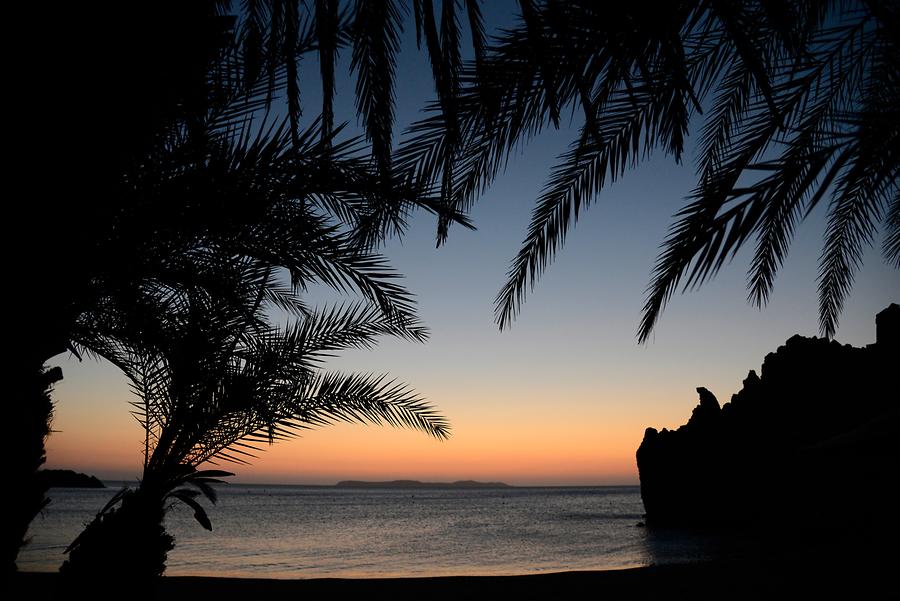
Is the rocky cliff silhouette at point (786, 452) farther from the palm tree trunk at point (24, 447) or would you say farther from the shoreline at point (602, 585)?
the palm tree trunk at point (24, 447)

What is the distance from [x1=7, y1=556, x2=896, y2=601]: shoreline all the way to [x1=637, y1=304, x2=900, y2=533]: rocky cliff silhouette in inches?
221

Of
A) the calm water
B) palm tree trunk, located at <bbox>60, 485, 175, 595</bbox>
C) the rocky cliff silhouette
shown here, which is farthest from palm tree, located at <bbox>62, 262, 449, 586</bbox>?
the rocky cliff silhouette

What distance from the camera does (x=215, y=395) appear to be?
5285mm

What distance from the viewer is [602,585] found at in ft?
33.8

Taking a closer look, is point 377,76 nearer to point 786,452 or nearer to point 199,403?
point 199,403

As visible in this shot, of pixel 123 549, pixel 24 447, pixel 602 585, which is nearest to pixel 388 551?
pixel 602 585

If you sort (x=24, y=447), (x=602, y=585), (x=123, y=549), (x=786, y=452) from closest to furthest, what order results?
1. (x=24, y=447)
2. (x=123, y=549)
3. (x=602, y=585)
4. (x=786, y=452)

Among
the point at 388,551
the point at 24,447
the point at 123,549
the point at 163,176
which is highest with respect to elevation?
the point at 163,176

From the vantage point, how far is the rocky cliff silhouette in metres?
18.8

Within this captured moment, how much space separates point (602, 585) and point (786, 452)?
72.0 feet

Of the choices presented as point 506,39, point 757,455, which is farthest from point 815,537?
point 506,39

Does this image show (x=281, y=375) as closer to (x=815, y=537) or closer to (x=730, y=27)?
(x=730, y=27)

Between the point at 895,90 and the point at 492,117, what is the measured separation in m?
2.65

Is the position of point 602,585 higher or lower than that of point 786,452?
lower
